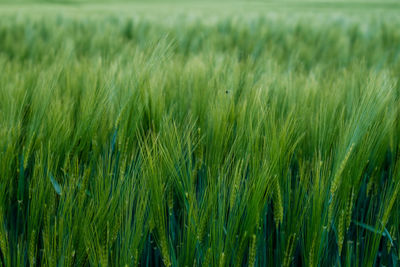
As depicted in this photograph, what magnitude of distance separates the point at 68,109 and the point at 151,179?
295 millimetres

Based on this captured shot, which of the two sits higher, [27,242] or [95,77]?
[95,77]

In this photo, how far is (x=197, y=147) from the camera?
0.66 meters

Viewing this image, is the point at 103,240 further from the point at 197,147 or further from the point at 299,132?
the point at 299,132

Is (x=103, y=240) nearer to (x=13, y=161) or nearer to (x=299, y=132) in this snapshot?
(x=13, y=161)

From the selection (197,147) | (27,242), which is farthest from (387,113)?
(27,242)

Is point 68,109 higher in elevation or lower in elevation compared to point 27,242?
higher

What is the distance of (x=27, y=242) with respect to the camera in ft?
1.92

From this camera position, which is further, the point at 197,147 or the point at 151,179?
the point at 197,147

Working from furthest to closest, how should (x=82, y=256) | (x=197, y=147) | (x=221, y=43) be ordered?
(x=221, y=43), (x=197, y=147), (x=82, y=256)

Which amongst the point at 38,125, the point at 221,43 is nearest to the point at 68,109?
the point at 38,125

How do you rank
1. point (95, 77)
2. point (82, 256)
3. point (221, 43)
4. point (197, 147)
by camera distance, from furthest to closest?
point (221, 43) → point (95, 77) → point (197, 147) → point (82, 256)

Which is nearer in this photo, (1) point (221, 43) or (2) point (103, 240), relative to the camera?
(2) point (103, 240)

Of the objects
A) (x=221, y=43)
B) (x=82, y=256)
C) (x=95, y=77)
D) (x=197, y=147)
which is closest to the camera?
(x=82, y=256)

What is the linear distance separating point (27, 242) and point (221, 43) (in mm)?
1778
